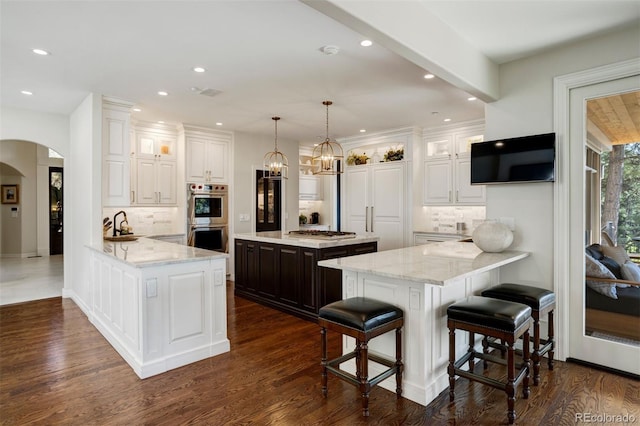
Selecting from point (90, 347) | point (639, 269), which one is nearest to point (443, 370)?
point (639, 269)

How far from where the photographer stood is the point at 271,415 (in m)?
2.23

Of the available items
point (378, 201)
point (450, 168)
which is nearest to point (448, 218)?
point (450, 168)

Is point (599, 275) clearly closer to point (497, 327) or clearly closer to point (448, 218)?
point (497, 327)

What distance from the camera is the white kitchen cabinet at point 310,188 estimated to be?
7945mm

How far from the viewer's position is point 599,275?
290 cm

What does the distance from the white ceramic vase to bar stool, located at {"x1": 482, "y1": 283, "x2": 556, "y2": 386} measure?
380 millimetres

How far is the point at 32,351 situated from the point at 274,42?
11.5ft

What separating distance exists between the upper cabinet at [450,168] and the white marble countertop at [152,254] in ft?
13.1

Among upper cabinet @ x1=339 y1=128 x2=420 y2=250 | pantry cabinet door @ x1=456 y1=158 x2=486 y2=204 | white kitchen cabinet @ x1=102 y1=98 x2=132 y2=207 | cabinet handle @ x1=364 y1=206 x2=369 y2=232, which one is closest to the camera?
white kitchen cabinet @ x1=102 y1=98 x2=132 y2=207

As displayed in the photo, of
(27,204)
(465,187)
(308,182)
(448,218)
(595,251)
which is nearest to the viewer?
(595,251)

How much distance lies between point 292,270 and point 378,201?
272 centimetres

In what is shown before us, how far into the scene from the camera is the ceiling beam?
1915mm

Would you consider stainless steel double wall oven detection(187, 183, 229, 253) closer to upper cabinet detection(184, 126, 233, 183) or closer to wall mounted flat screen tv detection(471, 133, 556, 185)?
upper cabinet detection(184, 126, 233, 183)

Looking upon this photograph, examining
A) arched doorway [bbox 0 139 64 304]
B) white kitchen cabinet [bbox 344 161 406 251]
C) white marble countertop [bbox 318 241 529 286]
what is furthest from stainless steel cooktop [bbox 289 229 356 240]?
arched doorway [bbox 0 139 64 304]
